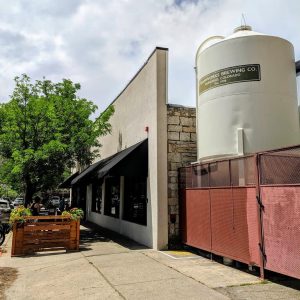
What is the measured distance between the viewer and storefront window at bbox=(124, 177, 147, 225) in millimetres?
12430

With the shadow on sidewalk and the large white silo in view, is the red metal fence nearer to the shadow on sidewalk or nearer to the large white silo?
the large white silo

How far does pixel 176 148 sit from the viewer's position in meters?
11.5

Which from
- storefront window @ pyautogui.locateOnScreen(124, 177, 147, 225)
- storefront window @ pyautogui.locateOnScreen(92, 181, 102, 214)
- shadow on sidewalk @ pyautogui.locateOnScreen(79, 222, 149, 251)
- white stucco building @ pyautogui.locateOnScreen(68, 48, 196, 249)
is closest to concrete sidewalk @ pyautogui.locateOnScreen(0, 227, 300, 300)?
shadow on sidewalk @ pyautogui.locateOnScreen(79, 222, 149, 251)

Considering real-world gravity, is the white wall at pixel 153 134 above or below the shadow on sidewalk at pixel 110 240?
above

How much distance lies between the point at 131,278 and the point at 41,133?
9.29m

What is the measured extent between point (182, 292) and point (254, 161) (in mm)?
3150

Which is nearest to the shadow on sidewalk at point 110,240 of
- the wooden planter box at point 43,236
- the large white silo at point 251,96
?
the wooden planter box at point 43,236

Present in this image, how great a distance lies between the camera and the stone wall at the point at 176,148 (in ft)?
36.6

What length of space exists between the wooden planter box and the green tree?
3445mm

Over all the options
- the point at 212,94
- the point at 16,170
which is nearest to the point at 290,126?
the point at 212,94

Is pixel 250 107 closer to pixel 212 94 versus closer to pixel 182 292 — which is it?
pixel 212 94

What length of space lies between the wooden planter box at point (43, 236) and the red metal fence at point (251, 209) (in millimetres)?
3806

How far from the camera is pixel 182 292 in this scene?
6137 mm

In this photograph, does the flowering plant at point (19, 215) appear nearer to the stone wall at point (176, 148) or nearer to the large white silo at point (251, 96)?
the stone wall at point (176, 148)
